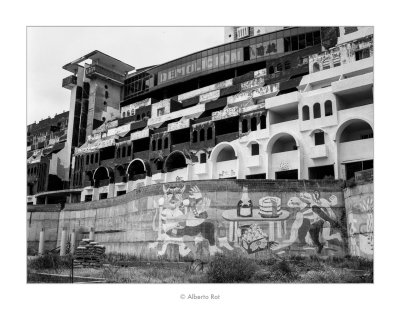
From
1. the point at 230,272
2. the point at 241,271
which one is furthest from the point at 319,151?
the point at 230,272

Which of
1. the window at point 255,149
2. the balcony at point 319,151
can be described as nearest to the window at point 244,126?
the window at point 255,149

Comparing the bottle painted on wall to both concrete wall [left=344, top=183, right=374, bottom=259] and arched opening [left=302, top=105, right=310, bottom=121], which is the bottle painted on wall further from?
arched opening [left=302, top=105, right=310, bottom=121]

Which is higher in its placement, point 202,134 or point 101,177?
point 202,134

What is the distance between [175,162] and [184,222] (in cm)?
1200

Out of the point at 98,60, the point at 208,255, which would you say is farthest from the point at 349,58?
the point at 98,60

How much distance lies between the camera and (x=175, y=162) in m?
35.3

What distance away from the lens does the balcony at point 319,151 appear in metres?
26.4

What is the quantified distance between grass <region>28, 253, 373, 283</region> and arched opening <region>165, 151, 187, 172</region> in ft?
40.2

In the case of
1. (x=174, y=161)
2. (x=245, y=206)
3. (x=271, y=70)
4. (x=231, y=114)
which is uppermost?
(x=271, y=70)

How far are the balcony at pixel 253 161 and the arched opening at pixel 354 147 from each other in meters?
5.46

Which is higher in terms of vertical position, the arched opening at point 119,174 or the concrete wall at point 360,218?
the arched opening at point 119,174

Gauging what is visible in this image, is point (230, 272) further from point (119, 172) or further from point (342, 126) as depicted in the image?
point (119, 172)

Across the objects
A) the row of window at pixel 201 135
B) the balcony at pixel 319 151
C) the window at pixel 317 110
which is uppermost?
the window at pixel 317 110

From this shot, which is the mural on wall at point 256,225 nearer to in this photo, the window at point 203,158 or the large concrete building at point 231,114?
the large concrete building at point 231,114
